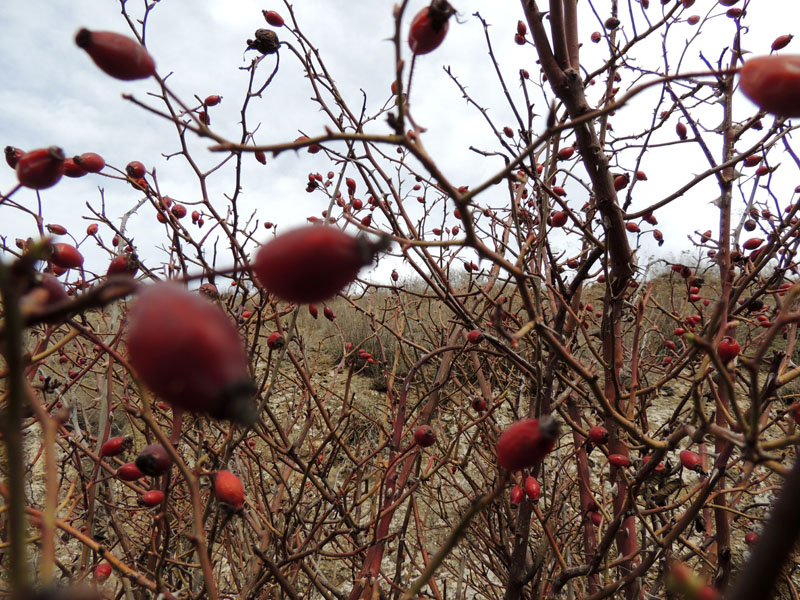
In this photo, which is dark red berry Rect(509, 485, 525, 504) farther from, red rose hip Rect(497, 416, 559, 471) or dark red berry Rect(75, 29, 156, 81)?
dark red berry Rect(75, 29, 156, 81)

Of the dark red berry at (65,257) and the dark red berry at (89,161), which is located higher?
the dark red berry at (89,161)

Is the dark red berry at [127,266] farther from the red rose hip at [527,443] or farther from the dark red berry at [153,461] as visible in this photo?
the red rose hip at [527,443]

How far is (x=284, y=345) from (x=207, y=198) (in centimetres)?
58

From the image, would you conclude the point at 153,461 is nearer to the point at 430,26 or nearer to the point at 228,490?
the point at 228,490

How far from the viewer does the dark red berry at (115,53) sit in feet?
2.34

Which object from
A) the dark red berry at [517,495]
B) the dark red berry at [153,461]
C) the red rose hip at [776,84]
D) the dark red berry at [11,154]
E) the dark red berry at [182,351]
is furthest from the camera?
the dark red berry at [517,495]

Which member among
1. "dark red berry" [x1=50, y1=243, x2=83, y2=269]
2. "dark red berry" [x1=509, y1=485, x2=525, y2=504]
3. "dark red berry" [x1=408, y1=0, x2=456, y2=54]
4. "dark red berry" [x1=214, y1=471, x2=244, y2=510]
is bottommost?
"dark red berry" [x1=214, y1=471, x2=244, y2=510]

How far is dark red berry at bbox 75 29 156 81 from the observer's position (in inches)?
28.1

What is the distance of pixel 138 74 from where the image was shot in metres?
0.75

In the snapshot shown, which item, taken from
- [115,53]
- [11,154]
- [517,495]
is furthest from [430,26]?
[517,495]

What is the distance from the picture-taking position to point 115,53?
2.37 ft

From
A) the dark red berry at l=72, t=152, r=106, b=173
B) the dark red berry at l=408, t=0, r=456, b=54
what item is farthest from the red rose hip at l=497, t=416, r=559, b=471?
the dark red berry at l=72, t=152, r=106, b=173

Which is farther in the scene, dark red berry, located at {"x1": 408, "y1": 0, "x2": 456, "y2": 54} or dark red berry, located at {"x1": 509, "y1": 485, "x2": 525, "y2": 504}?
dark red berry, located at {"x1": 509, "y1": 485, "x2": 525, "y2": 504}

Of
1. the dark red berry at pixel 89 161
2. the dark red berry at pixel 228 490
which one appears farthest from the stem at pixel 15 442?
the dark red berry at pixel 89 161
